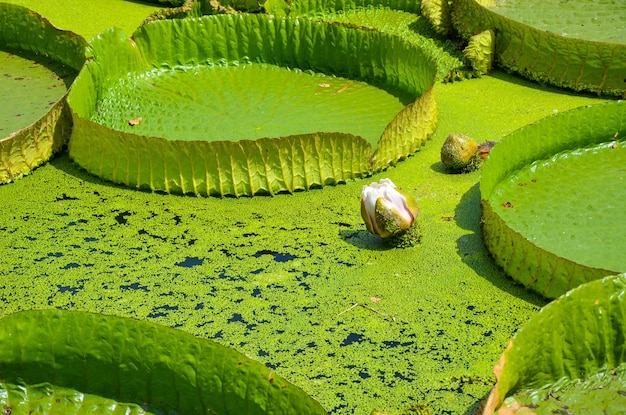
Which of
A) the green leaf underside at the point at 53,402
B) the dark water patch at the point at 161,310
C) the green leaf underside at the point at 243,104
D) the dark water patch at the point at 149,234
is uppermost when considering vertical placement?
the green leaf underside at the point at 243,104

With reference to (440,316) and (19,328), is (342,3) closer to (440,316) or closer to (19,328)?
(440,316)

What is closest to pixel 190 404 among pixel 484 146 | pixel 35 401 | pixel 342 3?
pixel 35 401

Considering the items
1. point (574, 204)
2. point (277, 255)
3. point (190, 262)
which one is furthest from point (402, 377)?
point (574, 204)

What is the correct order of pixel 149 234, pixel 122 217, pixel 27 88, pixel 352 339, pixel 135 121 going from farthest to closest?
pixel 27 88 < pixel 135 121 < pixel 122 217 < pixel 149 234 < pixel 352 339

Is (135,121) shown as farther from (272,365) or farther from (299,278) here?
(272,365)

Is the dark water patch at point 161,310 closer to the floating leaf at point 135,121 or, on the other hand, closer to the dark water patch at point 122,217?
the dark water patch at point 122,217

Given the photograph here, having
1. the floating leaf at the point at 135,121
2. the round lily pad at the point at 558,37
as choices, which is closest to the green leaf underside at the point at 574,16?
the round lily pad at the point at 558,37
